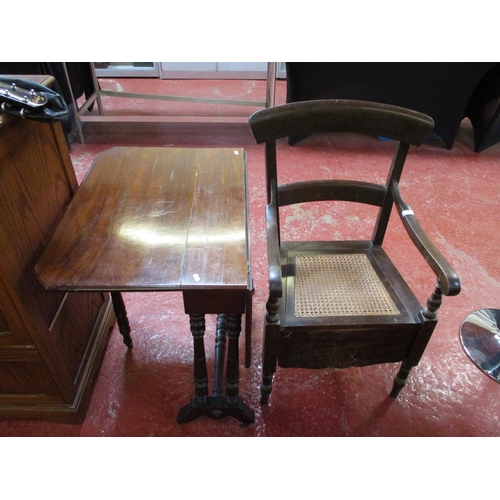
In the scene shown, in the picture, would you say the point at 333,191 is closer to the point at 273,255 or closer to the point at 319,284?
the point at 319,284

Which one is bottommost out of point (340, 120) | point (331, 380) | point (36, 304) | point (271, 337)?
point (331, 380)

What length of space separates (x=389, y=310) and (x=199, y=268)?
0.65 meters

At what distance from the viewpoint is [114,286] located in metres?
0.87

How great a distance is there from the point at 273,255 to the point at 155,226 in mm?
343

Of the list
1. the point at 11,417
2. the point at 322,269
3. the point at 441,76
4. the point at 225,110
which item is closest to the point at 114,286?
the point at 322,269

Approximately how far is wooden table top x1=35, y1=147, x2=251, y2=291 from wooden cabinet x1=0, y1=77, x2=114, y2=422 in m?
0.10

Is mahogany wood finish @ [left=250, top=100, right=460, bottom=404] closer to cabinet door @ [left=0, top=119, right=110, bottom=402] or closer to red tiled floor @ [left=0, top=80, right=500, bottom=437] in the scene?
red tiled floor @ [left=0, top=80, right=500, bottom=437]

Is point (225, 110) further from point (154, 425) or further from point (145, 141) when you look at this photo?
point (154, 425)

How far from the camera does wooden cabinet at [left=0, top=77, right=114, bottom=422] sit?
3.17 feet

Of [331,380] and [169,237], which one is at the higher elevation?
[169,237]

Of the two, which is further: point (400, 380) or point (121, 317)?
point (121, 317)

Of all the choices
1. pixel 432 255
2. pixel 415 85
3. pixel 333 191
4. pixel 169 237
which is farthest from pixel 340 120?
pixel 415 85

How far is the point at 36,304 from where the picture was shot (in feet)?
3.54

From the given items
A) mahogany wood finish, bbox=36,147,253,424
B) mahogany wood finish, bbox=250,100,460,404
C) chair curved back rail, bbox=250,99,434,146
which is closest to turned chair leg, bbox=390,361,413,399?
mahogany wood finish, bbox=250,100,460,404
